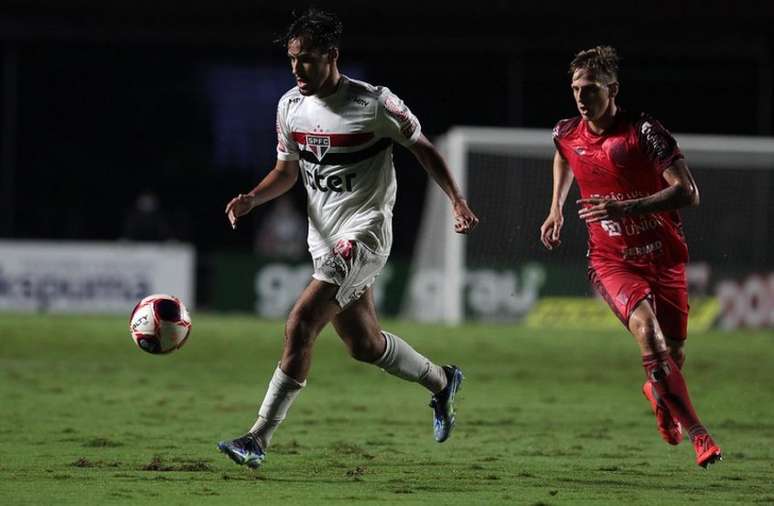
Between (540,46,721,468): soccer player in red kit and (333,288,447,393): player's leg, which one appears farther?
(333,288,447,393): player's leg

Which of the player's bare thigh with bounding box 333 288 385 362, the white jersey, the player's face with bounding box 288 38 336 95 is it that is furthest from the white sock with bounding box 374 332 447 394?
the player's face with bounding box 288 38 336 95

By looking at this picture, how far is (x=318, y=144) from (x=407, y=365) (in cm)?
140

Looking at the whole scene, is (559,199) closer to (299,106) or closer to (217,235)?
(299,106)

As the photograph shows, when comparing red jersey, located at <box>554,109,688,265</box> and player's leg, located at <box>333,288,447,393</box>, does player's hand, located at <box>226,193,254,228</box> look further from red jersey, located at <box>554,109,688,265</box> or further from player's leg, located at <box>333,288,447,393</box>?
red jersey, located at <box>554,109,688,265</box>

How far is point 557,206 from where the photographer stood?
8.57 m

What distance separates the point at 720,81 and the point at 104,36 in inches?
549

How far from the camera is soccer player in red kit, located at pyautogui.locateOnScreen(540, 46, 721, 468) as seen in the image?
24.8 ft

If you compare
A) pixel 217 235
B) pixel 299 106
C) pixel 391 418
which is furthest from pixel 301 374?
pixel 217 235

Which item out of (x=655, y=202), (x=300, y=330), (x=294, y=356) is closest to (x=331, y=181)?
(x=300, y=330)

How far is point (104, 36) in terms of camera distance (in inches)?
1236

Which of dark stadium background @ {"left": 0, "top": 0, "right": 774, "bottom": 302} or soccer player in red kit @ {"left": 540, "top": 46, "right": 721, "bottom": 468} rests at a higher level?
dark stadium background @ {"left": 0, "top": 0, "right": 774, "bottom": 302}

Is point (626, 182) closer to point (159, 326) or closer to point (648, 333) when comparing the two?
point (648, 333)

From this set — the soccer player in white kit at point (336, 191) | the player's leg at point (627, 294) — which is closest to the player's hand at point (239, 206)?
the soccer player in white kit at point (336, 191)

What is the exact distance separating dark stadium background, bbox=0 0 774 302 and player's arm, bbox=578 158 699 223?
74.3ft
